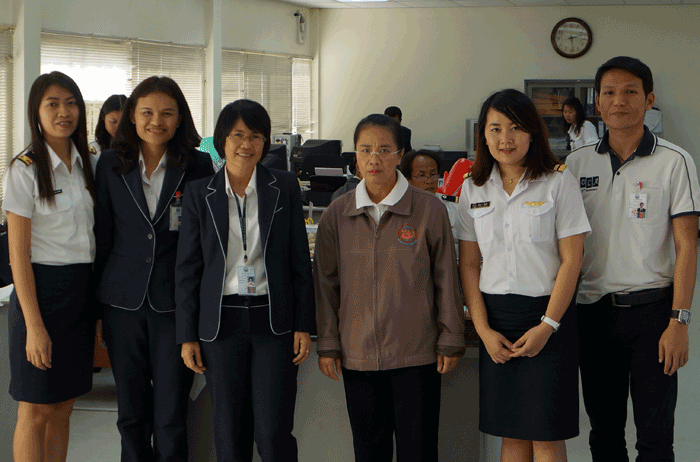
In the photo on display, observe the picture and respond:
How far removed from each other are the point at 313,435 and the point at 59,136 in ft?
4.66

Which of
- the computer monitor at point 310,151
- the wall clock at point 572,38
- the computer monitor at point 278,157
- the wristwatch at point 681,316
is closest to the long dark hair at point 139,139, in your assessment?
the wristwatch at point 681,316

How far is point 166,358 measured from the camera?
2.17 meters

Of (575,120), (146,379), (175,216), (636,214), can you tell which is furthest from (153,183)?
(575,120)

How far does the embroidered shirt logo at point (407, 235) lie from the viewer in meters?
2.02

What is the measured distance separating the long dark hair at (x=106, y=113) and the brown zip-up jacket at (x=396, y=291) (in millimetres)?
2139

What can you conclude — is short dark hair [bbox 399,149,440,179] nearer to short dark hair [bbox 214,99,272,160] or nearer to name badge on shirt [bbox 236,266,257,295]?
short dark hair [bbox 214,99,272,160]

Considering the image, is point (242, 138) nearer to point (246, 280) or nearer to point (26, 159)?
point (246, 280)

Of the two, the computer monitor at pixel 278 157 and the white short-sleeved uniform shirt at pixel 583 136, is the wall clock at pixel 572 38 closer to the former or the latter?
the white short-sleeved uniform shirt at pixel 583 136

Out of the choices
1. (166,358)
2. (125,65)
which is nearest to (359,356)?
(166,358)

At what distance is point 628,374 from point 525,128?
89cm

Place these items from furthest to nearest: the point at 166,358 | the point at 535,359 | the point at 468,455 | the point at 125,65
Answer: the point at 125,65 → the point at 468,455 → the point at 166,358 → the point at 535,359

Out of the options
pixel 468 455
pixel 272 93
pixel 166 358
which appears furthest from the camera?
pixel 272 93

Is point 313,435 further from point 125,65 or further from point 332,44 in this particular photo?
point 332,44

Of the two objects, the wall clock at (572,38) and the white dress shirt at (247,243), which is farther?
the wall clock at (572,38)
